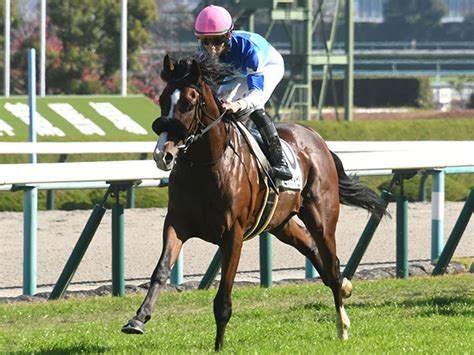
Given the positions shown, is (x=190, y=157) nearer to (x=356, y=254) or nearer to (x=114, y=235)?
(x=114, y=235)

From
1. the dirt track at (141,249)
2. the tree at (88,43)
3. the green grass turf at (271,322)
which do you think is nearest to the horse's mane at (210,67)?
the green grass turf at (271,322)

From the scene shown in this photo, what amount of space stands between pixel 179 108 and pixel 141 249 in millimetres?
5322

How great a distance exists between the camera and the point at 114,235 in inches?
307

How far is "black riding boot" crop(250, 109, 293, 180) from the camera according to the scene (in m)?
5.89

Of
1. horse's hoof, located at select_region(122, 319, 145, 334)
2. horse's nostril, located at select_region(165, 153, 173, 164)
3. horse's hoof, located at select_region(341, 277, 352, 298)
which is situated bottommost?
horse's hoof, located at select_region(341, 277, 352, 298)

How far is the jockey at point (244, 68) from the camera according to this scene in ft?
18.6

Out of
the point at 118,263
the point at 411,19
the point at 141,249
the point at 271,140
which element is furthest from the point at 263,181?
the point at 411,19

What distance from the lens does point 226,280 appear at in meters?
5.33

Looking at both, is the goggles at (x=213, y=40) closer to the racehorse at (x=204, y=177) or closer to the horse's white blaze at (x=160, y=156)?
the racehorse at (x=204, y=177)

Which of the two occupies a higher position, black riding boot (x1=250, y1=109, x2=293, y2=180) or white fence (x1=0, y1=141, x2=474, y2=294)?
black riding boot (x1=250, y1=109, x2=293, y2=180)

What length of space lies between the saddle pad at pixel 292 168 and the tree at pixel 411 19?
227 feet

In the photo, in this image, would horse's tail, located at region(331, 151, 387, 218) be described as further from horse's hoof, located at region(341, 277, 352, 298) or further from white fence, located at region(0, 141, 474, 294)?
white fence, located at region(0, 141, 474, 294)

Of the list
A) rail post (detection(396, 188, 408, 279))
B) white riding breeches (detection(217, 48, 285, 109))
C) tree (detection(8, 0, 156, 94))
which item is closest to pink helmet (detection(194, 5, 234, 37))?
white riding breeches (detection(217, 48, 285, 109))

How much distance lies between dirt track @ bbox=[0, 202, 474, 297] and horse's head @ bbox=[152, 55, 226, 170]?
11.0ft
